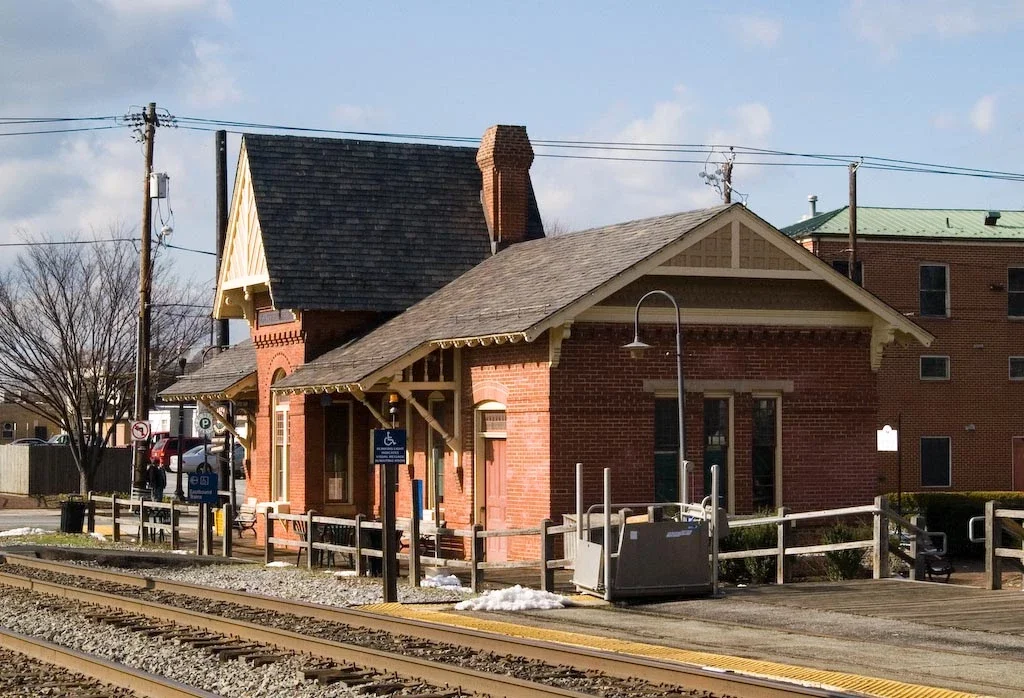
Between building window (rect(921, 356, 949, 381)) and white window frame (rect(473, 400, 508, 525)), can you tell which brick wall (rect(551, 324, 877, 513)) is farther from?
building window (rect(921, 356, 949, 381))

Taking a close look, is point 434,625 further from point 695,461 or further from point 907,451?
point 907,451

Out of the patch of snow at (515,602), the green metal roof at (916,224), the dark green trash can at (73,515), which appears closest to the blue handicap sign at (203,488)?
the dark green trash can at (73,515)

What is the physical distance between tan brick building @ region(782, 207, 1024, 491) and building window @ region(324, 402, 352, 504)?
743 inches

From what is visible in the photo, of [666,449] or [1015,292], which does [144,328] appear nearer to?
[666,449]

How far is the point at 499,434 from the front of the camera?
2370 centimetres

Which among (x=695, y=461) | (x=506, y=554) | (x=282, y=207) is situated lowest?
(x=506, y=554)

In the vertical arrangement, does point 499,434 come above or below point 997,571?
above

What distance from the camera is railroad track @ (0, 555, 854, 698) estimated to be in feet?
36.2

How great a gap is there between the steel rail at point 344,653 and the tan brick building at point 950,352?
29.2 metres

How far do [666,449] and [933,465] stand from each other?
23.0m

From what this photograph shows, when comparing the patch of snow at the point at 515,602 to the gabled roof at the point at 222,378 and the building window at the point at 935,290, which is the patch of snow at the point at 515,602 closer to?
the gabled roof at the point at 222,378

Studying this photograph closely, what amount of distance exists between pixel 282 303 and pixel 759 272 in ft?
29.7

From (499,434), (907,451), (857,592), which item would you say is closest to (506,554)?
(499,434)

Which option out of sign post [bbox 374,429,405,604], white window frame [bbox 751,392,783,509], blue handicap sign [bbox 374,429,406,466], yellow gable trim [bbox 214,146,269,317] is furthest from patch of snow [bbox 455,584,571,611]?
yellow gable trim [bbox 214,146,269,317]
